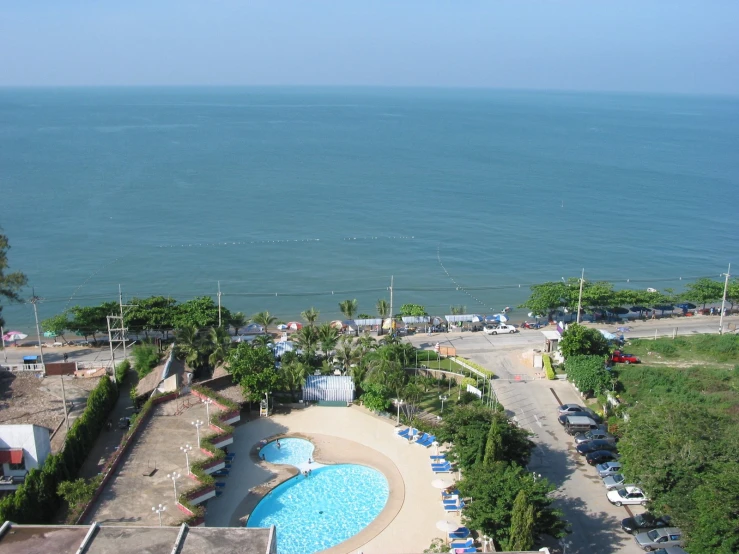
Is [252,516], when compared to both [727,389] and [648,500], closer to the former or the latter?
[648,500]

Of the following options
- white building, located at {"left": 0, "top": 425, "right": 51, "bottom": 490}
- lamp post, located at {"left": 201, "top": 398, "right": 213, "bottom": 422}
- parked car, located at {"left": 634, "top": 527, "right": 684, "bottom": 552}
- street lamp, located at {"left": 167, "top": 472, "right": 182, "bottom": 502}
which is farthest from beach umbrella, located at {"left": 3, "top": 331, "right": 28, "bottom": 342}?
parked car, located at {"left": 634, "top": 527, "right": 684, "bottom": 552}

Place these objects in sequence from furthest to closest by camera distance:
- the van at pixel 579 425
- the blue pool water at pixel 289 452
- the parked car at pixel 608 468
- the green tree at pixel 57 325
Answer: the green tree at pixel 57 325 < the van at pixel 579 425 < the blue pool water at pixel 289 452 < the parked car at pixel 608 468

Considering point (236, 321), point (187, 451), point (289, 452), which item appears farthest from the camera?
point (236, 321)

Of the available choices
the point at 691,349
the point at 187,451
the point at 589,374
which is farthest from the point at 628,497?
the point at 691,349

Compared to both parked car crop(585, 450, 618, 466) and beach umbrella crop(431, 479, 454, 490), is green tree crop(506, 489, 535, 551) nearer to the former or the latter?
beach umbrella crop(431, 479, 454, 490)

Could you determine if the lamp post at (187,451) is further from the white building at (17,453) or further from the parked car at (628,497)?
the parked car at (628,497)

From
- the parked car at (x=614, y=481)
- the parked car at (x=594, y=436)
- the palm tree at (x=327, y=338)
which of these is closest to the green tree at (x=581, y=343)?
the parked car at (x=594, y=436)

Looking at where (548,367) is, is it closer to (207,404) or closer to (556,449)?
(556,449)
